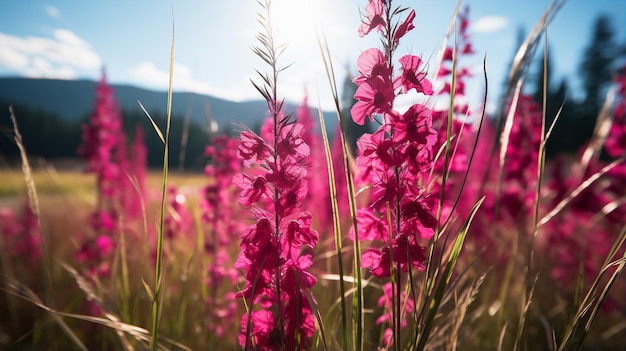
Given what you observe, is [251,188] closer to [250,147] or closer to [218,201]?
[250,147]

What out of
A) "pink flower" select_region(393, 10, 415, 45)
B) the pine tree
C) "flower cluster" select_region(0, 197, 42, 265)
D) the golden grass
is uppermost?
the pine tree

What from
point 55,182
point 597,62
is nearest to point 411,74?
point 55,182

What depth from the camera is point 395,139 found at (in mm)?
760

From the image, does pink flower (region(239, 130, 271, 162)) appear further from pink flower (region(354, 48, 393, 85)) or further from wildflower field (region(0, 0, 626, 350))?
pink flower (region(354, 48, 393, 85))

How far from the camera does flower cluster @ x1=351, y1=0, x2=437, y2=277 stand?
2.48 feet

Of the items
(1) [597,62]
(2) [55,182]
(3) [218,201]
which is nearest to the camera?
(2) [55,182]

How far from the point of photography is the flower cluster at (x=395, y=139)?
0.76m

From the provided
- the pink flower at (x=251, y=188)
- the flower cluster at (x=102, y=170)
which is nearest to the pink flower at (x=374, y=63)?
the pink flower at (x=251, y=188)

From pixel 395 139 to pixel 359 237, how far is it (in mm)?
269

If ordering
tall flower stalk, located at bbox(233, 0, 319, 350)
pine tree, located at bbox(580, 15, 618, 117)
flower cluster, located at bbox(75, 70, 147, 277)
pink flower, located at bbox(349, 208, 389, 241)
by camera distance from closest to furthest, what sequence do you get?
tall flower stalk, located at bbox(233, 0, 319, 350) < pink flower, located at bbox(349, 208, 389, 241) < flower cluster, located at bbox(75, 70, 147, 277) < pine tree, located at bbox(580, 15, 618, 117)

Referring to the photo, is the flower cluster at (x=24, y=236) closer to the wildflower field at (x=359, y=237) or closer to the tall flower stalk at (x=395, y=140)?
the wildflower field at (x=359, y=237)

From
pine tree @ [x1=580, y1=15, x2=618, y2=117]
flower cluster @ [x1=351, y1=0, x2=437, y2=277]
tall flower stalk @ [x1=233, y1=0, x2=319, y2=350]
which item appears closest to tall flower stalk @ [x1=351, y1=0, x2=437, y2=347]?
flower cluster @ [x1=351, y1=0, x2=437, y2=277]

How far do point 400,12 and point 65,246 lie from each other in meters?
4.63

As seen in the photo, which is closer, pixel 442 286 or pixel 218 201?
pixel 442 286
